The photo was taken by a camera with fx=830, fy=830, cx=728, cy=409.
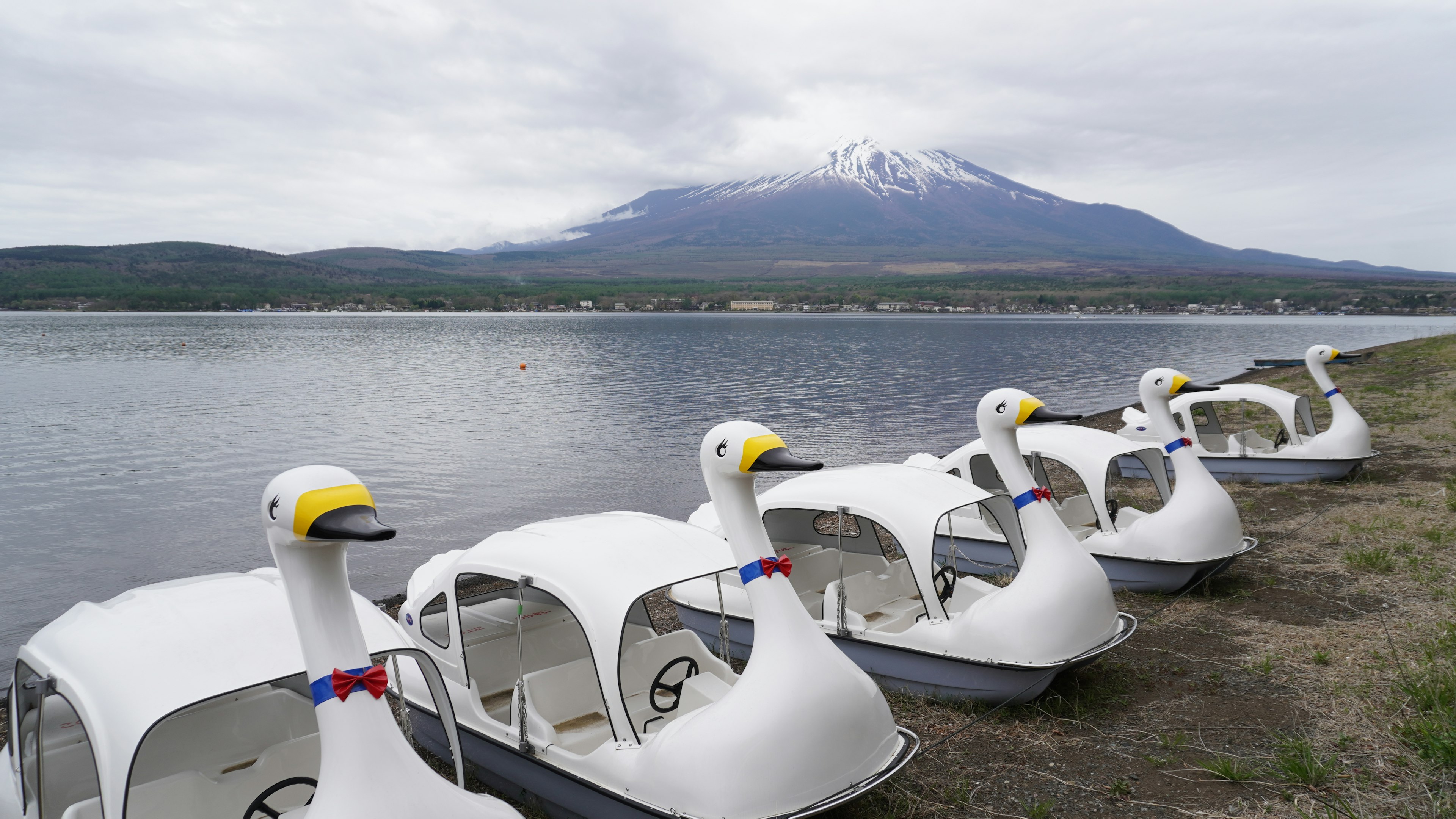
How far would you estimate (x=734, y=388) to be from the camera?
3950 centimetres

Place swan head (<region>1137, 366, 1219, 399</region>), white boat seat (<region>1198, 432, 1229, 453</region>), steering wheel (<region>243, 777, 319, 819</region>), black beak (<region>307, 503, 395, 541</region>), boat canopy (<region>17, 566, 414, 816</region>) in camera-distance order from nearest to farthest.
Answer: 1. black beak (<region>307, 503, 395, 541</region>)
2. boat canopy (<region>17, 566, 414, 816</region>)
3. steering wheel (<region>243, 777, 319, 819</region>)
4. swan head (<region>1137, 366, 1219, 399</region>)
5. white boat seat (<region>1198, 432, 1229, 453</region>)

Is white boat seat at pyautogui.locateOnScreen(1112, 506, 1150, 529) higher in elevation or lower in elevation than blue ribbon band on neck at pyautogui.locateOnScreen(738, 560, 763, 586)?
lower

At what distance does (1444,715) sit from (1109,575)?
414 cm

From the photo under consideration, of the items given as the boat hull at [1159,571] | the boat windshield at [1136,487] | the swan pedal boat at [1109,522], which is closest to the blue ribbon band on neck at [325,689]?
the swan pedal boat at [1109,522]

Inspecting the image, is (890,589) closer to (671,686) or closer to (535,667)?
(671,686)

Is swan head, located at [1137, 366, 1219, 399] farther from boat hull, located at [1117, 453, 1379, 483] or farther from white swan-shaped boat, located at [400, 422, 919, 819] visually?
white swan-shaped boat, located at [400, 422, 919, 819]

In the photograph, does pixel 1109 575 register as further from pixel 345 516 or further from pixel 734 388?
pixel 734 388

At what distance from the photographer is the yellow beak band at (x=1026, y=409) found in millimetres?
6914

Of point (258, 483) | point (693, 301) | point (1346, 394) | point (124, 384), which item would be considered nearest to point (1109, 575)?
point (258, 483)

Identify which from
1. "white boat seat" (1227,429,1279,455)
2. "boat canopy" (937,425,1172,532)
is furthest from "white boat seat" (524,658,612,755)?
"white boat seat" (1227,429,1279,455)

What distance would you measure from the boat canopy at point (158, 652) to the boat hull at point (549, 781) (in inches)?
56.1

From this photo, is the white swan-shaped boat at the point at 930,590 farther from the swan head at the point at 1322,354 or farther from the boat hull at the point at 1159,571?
the swan head at the point at 1322,354

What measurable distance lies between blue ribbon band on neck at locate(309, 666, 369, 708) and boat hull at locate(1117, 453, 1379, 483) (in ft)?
41.7

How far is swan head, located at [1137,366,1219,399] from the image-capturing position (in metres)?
9.47
